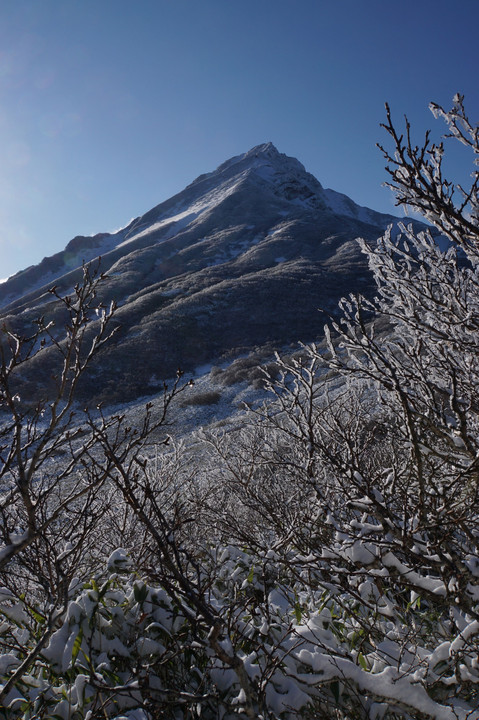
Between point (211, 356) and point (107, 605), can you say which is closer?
point (107, 605)

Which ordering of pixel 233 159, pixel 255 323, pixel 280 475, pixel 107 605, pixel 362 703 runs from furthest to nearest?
pixel 233 159 < pixel 255 323 < pixel 280 475 < pixel 107 605 < pixel 362 703

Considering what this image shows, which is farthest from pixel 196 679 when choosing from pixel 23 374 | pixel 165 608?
pixel 23 374

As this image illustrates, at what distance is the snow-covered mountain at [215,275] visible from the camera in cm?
4434

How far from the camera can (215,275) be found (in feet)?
208

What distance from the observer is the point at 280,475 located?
364 inches

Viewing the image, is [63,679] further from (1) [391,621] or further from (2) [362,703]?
(1) [391,621]

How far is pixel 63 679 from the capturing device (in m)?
1.89

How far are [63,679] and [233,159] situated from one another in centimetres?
16676

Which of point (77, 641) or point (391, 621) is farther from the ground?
point (77, 641)

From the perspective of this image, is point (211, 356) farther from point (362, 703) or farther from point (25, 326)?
point (362, 703)

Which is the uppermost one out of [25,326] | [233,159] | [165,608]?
[233,159]

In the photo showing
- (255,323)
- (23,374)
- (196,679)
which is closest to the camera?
(196,679)

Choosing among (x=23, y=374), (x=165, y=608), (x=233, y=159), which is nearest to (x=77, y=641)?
(x=165, y=608)

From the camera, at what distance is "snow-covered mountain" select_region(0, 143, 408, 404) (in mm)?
44344
